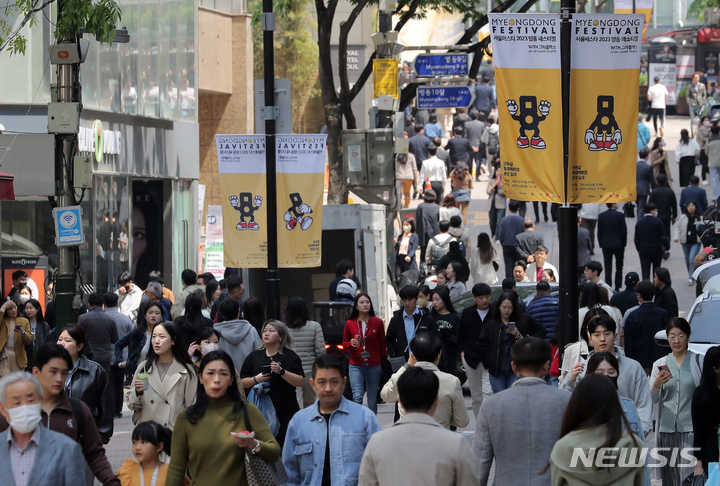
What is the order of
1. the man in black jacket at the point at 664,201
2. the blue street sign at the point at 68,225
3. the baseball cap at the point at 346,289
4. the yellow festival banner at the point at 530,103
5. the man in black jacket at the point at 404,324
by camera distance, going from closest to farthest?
the yellow festival banner at the point at 530,103
the man in black jacket at the point at 404,324
the blue street sign at the point at 68,225
the baseball cap at the point at 346,289
the man in black jacket at the point at 664,201

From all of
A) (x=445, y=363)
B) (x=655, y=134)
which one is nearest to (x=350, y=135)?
(x=445, y=363)

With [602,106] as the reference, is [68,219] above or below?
below

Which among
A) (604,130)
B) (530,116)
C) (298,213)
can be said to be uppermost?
(530,116)

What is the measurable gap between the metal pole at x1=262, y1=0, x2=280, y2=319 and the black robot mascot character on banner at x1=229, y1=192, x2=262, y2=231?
204 mm

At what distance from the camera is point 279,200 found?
519 inches

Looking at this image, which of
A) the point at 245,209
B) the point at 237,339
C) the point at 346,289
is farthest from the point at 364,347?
the point at 245,209

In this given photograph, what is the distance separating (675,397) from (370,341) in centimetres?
407

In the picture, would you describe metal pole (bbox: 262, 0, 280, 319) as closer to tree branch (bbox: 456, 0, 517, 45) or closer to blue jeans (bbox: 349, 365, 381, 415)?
blue jeans (bbox: 349, 365, 381, 415)

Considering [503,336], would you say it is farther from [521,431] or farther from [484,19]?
[484,19]

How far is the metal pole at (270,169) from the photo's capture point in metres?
13.0

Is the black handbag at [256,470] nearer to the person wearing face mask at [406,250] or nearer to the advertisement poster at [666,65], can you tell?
the person wearing face mask at [406,250]

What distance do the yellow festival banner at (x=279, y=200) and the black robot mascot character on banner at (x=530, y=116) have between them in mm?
5274

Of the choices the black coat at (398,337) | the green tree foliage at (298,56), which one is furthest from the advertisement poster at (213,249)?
the green tree foliage at (298,56)

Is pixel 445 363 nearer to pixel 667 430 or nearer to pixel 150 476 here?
pixel 667 430
